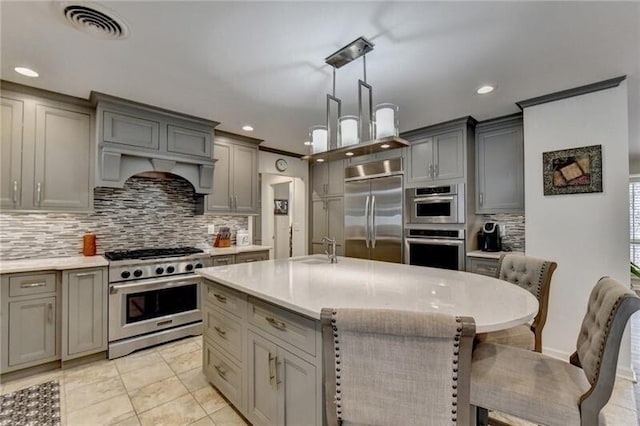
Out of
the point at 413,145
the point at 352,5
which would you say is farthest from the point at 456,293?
the point at 413,145

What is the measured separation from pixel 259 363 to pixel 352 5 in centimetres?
206

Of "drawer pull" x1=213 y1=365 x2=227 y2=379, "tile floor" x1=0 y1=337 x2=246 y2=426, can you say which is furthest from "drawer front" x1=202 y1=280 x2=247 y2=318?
"tile floor" x1=0 y1=337 x2=246 y2=426

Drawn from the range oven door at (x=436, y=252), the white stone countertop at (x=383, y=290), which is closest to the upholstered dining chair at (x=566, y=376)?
the white stone countertop at (x=383, y=290)

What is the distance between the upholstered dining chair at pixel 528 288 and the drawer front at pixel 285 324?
0.87 m

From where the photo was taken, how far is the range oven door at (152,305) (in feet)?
9.15

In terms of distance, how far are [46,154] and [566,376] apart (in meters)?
3.99

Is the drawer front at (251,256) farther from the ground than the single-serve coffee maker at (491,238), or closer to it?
closer to it

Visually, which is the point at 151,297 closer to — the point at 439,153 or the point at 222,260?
the point at 222,260

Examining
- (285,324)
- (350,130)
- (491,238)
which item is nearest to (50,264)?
(285,324)

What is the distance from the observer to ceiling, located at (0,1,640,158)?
1.66m

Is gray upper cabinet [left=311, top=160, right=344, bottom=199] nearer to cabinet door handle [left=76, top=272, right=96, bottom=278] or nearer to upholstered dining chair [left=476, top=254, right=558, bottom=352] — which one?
upholstered dining chair [left=476, top=254, right=558, bottom=352]

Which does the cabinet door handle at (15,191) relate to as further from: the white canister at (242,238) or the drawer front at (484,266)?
the drawer front at (484,266)

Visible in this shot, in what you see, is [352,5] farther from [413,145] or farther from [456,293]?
[413,145]

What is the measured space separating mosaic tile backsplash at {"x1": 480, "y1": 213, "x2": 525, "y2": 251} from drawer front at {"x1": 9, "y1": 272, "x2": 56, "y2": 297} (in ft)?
14.8
